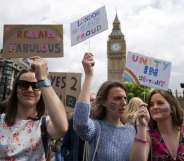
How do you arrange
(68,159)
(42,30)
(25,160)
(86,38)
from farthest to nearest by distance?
(42,30)
(86,38)
(68,159)
(25,160)

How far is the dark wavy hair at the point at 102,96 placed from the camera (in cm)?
337

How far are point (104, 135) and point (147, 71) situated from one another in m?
3.95

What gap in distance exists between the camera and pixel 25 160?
A: 2.78 m

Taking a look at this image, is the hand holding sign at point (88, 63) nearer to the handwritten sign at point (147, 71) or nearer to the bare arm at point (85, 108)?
the bare arm at point (85, 108)

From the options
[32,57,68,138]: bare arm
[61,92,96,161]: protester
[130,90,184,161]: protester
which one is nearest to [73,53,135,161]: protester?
[130,90,184,161]: protester

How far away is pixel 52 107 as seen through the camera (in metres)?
2.72

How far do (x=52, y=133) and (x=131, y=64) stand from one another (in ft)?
14.9

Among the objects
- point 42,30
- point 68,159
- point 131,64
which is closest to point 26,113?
point 68,159

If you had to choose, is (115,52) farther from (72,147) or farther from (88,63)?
(88,63)

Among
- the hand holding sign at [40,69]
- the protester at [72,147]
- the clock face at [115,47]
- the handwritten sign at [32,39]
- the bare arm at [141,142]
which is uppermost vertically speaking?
the clock face at [115,47]

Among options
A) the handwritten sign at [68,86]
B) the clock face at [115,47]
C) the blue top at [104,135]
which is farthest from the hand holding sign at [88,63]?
the clock face at [115,47]

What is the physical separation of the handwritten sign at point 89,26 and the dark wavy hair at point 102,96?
2.39 m

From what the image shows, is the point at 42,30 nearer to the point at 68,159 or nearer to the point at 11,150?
the point at 68,159

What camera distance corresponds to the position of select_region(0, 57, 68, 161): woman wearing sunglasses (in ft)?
9.03
